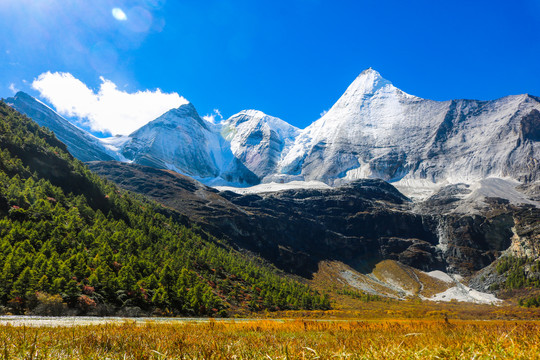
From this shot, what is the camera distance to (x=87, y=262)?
44.9 meters

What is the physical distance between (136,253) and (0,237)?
75.0ft

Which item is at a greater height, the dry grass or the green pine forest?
the dry grass

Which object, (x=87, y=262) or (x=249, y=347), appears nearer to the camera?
(x=249, y=347)

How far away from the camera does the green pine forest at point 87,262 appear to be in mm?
33094

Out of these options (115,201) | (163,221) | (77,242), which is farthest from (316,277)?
(77,242)

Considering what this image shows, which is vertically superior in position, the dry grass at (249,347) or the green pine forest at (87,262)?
the dry grass at (249,347)

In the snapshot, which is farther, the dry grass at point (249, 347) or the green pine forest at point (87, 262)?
the green pine forest at point (87, 262)

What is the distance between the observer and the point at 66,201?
251 feet

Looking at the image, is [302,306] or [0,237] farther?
[302,306]

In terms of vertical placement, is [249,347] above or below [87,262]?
above

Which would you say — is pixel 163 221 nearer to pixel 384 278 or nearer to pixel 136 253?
pixel 136 253

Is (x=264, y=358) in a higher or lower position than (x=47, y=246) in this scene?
higher

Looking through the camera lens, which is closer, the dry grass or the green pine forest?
the dry grass

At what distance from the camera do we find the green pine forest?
33094 millimetres
